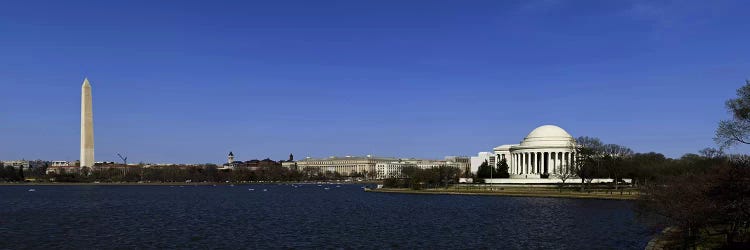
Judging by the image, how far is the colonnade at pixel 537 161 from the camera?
151625 millimetres

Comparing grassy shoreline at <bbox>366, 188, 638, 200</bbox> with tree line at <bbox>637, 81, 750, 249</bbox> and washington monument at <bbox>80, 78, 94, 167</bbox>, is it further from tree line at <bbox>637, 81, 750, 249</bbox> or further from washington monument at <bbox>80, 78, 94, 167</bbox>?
washington monument at <bbox>80, 78, 94, 167</bbox>

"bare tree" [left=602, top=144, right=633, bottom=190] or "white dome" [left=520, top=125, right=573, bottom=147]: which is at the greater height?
"white dome" [left=520, top=125, right=573, bottom=147]

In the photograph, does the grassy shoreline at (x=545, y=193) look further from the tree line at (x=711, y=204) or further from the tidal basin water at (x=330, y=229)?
the tree line at (x=711, y=204)

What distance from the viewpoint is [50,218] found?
58.6 metres

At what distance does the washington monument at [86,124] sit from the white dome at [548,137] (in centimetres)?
10988

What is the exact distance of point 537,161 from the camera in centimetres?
15725

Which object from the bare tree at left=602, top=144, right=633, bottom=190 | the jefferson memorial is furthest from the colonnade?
the bare tree at left=602, top=144, right=633, bottom=190

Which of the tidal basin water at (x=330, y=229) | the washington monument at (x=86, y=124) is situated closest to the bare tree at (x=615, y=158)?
the tidal basin water at (x=330, y=229)

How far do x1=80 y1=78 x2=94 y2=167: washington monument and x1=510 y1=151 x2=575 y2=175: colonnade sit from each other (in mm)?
107914

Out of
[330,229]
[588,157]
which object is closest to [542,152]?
[588,157]

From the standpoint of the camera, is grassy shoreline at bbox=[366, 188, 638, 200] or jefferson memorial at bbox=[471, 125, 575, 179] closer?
grassy shoreline at bbox=[366, 188, 638, 200]

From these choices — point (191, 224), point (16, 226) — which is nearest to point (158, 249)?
point (191, 224)

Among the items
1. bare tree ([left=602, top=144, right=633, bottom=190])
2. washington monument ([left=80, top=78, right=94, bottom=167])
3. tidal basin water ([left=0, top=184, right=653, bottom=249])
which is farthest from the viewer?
Answer: washington monument ([left=80, top=78, right=94, bottom=167])

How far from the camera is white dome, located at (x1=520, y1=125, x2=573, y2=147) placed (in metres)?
153
